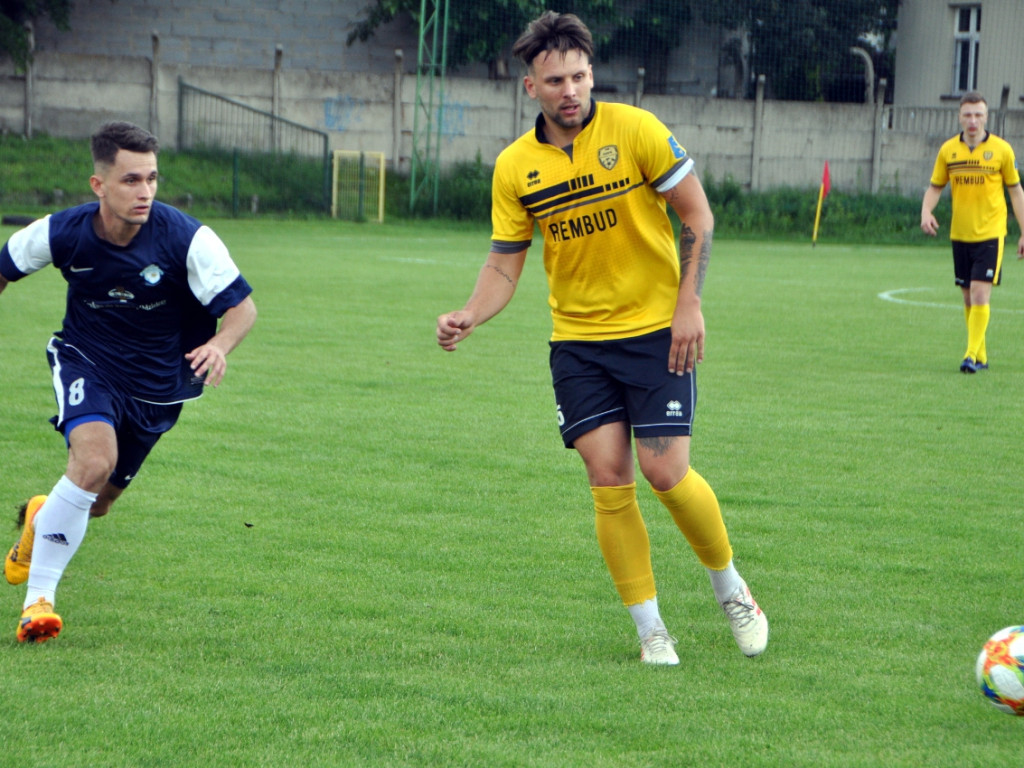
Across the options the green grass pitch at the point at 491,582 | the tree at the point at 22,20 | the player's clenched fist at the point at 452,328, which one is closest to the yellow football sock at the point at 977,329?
the green grass pitch at the point at 491,582

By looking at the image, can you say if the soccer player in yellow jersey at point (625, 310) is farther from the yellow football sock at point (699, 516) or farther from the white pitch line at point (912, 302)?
the white pitch line at point (912, 302)

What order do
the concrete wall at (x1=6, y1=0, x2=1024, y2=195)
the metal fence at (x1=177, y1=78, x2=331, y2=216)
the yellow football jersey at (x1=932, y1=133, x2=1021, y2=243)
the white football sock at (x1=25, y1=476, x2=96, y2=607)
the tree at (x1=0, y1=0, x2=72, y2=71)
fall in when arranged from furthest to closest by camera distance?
the metal fence at (x1=177, y1=78, x2=331, y2=216) → the concrete wall at (x1=6, y1=0, x2=1024, y2=195) → the tree at (x1=0, y1=0, x2=72, y2=71) → the yellow football jersey at (x1=932, y1=133, x2=1021, y2=243) → the white football sock at (x1=25, y1=476, x2=96, y2=607)

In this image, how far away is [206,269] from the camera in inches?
187

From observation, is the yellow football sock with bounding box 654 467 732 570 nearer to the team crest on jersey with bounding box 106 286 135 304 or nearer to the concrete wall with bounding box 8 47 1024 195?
the team crest on jersey with bounding box 106 286 135 304

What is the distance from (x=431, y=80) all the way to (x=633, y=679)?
1073 inches

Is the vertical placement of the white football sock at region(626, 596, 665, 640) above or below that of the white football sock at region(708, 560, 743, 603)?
below

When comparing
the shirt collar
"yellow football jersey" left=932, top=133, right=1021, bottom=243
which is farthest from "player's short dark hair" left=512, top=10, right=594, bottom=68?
"yellow football jersey" left=932, top=133, right=1021, bottom=243

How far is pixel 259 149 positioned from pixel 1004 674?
2829 cm

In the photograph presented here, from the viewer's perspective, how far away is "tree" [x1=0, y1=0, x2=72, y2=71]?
28.2 meters

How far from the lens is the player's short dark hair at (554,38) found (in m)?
4.18

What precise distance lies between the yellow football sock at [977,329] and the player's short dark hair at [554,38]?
25.7ft

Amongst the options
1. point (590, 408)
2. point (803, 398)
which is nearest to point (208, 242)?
point (590, 408)

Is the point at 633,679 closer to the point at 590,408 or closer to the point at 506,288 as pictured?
the point at 590,408

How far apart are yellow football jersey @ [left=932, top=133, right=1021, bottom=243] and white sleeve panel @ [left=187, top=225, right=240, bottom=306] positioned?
27.5 ft
